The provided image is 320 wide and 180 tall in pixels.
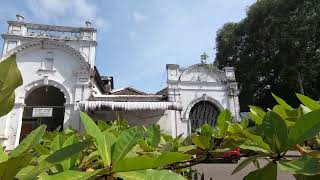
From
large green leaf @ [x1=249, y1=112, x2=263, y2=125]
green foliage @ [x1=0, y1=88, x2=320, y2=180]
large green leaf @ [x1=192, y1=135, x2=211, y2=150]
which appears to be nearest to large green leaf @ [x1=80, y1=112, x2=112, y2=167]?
green foliage @ [x1=0, y1=88, x2=320, y2=180]

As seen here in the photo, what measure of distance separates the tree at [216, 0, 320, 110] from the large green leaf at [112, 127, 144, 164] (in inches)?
902

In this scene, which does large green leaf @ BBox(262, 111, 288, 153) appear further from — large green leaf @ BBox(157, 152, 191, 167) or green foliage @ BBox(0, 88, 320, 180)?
large green leaf @ BBox(157, 152, 191, 167)

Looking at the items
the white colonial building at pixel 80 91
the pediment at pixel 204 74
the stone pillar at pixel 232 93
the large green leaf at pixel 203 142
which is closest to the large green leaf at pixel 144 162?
the large green leaf at pixel 203 142

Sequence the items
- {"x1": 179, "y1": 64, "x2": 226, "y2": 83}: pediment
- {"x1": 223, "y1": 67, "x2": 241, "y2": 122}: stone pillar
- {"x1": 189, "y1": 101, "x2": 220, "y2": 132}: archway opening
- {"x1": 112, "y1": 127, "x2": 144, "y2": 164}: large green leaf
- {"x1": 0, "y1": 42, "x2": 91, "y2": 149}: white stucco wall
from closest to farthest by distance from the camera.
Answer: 1. {"x1": 112, "y1": 127, "x2": 144, "y2": 164}: large green leaf
2. {"x1": 0, "y1": 42, "x2": 91, "y2": 149}: white stucco wall
3. {"x1": 189, "y1": 101, "x2": 220, "y2": 132}: archway opening
4. {"x1": 223, "y1": 67, "x2": 241, "y2": 122}: stone pillar
5. {"x1": 179, "y1": 64, "x2": 226, "y2": 83}: pediment

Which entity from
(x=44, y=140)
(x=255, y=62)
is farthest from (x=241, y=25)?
(x=44, y=140)

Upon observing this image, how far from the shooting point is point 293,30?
22219 mm

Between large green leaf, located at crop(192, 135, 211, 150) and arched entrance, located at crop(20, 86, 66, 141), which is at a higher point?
arched entrance, located at crop(20, 86, 66, 141)

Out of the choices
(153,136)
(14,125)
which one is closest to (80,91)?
(14,125)

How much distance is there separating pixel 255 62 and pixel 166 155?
26088 mm

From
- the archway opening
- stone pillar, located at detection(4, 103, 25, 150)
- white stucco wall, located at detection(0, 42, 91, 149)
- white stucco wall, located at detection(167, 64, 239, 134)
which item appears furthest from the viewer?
white stucco wall, located at detection(167, 64, 239, 134)

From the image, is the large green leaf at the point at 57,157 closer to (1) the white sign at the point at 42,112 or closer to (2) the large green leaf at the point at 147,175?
(2) the large green leaf at the point at 147,175

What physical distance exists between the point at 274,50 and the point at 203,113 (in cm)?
1090

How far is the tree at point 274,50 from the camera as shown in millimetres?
21906

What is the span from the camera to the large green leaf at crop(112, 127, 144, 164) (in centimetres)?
54
